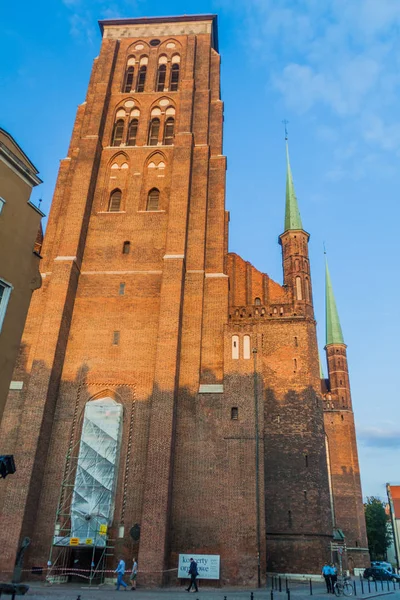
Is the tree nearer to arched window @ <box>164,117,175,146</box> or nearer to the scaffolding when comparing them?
the scaffolding

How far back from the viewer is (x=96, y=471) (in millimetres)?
19984

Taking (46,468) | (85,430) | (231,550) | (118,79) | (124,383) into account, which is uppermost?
(118,79)

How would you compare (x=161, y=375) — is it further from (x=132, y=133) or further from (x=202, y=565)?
(x=132, y=133)

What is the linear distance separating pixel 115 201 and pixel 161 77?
10679mm

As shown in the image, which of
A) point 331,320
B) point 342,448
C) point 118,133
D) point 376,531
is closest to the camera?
point 118,133

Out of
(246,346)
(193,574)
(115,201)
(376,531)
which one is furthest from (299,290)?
(376,531)

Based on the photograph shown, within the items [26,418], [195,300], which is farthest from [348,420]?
[26,418]

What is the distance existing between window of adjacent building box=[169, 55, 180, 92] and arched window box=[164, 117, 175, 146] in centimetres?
274

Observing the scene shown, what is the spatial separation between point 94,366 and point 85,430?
110 inches

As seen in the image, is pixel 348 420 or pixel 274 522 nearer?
pixel 274 522

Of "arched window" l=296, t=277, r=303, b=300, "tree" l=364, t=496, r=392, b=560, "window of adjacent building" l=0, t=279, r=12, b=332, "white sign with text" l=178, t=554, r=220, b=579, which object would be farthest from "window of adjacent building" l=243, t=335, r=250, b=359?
"tree" l=364, t=496, r=392, b=560

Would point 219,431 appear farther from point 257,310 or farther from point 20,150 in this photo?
point 20,150

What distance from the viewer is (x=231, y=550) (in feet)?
60.6

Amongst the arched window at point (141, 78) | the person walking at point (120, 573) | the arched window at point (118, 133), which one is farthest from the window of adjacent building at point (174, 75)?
the person walking at point (120, 573)
